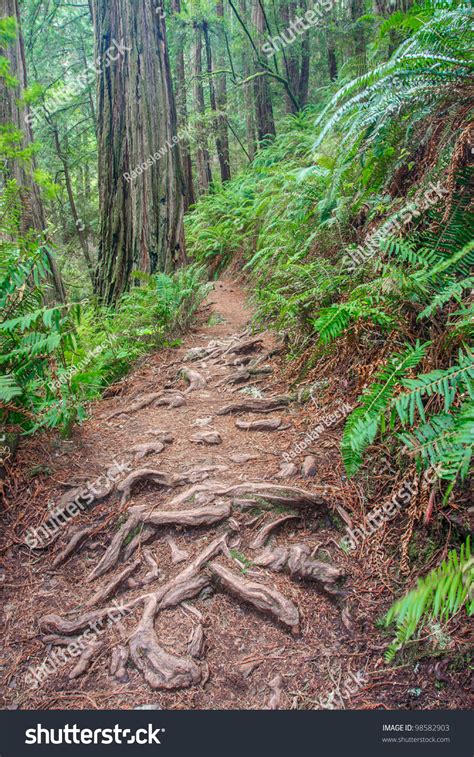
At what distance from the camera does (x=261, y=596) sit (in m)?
2.00

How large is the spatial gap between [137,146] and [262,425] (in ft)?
15.7

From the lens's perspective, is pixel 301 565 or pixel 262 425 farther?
pixel 262 425

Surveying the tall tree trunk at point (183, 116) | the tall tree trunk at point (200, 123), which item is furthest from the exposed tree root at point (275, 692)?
the tall tree trunk at point (200, 123)

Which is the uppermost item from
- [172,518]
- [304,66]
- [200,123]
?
[304,66]

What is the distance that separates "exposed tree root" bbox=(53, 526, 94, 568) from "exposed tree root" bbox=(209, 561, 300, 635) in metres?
0.76

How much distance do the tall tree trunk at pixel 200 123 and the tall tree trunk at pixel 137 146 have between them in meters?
5.59

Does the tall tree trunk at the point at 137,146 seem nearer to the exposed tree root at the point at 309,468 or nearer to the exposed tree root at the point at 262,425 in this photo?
the exposed tree root at the point at 262,425

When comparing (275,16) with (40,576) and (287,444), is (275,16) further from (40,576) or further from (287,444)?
(40,576)

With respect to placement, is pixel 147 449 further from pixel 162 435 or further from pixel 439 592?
pixel 439 592

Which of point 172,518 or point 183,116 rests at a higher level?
point 183,116

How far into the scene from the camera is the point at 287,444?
292cm

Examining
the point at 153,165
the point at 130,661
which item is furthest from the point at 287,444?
the point at 153,165

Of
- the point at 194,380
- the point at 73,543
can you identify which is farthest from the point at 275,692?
the point at 194,380

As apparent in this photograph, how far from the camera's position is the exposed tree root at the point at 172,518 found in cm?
236
